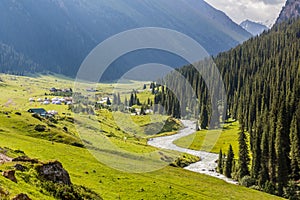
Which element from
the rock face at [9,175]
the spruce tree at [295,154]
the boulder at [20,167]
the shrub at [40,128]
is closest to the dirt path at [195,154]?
the spruce tree at [295,154]

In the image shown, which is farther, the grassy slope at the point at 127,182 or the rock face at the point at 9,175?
the grassy slope at the point at 127,182

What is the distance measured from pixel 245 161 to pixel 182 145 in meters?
47.5

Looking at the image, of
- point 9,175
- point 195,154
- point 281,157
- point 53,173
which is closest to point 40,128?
point 53,173

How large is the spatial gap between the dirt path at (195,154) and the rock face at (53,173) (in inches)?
2850

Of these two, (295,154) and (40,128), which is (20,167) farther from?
(295,154)

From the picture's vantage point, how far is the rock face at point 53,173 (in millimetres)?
30177

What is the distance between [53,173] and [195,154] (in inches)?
4213

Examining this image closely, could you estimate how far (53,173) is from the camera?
30.7 metres

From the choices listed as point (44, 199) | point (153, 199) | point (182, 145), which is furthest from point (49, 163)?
point (182, 145)

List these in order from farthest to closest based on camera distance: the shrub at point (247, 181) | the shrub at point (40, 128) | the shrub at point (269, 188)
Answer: the shrub at point (247, 181)
the shrub at point (269, 188)
the shrub at point (40, 128)

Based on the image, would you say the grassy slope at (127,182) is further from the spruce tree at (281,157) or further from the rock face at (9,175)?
the spruce tree at (281,157)

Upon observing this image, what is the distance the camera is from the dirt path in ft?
339

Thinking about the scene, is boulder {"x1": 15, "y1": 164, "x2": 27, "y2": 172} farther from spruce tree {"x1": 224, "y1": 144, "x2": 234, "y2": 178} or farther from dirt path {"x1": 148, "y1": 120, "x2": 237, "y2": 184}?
spruce tree {"x1": 224, "y1": 144, "x2": 234, "y2": 178}

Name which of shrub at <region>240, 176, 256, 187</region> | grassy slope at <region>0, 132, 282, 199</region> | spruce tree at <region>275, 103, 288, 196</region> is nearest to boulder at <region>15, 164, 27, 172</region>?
grassy slope at <region>0, 132, 282, 199</region>
